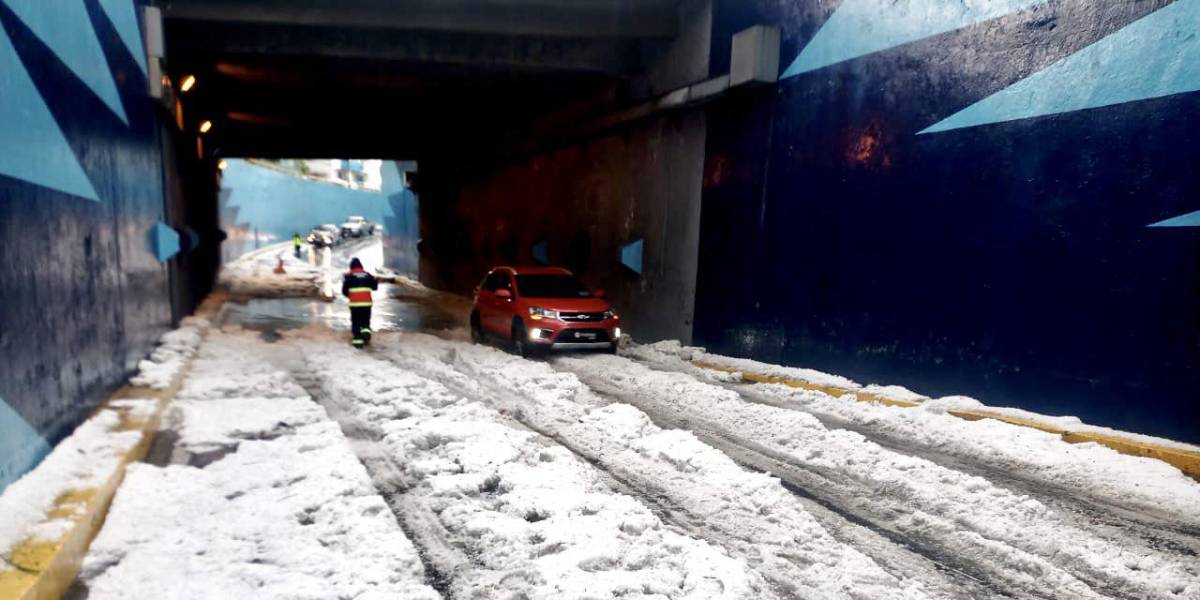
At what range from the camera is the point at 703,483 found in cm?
557

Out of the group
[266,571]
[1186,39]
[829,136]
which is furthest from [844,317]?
[266,571]

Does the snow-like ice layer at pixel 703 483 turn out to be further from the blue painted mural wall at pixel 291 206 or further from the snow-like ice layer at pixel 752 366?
the blue painted mural wall at pixel 291 206

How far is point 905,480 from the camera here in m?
5.67

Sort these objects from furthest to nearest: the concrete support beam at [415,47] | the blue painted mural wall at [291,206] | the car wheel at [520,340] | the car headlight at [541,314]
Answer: the blue painted mural wall at [291,206] < the concrete support beam at [415,47] < the car wheel at [520,340] < the car headlight at [541,314]

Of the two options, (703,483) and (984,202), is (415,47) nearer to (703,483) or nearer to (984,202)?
(984,202)

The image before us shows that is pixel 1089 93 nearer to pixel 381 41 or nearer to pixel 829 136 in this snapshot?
pixel 829 136

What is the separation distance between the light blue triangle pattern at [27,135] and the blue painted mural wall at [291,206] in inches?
1336

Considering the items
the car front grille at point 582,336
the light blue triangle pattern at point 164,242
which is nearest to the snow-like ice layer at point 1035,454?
the car front grille at point 582,336

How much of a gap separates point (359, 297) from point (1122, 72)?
1238cm

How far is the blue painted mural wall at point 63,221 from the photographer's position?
4543mm

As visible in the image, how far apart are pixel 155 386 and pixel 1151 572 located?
1046cm

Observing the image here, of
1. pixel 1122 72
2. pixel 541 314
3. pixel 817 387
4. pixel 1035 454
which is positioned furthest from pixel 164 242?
pixel 1122 72

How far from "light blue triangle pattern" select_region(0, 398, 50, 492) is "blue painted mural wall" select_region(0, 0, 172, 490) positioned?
1cm

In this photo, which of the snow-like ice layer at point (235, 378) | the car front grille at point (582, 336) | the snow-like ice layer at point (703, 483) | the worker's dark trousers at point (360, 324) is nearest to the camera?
the snow-like ice layer at point (703, 483)
